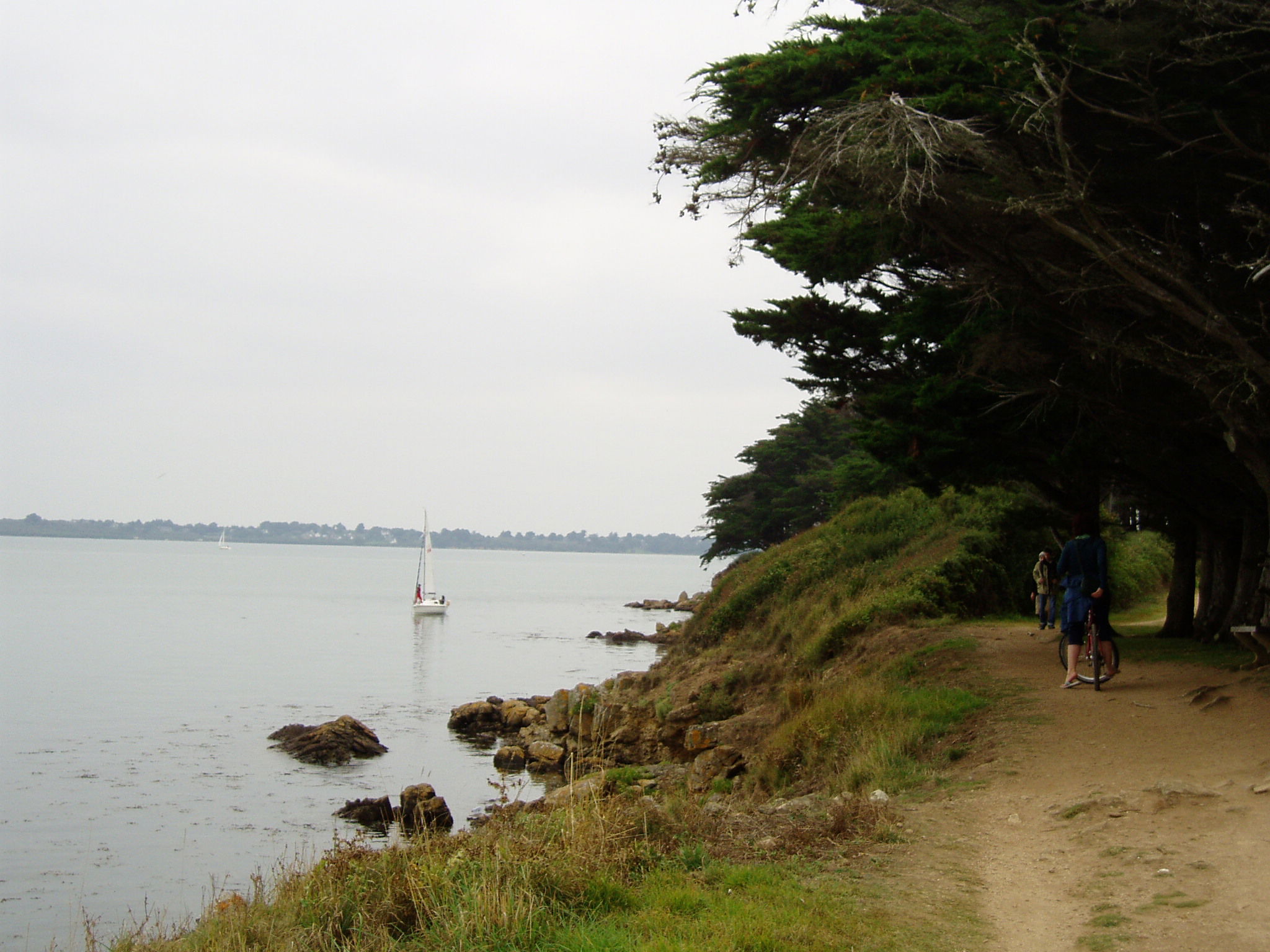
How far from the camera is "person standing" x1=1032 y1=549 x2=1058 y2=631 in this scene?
1764 cm

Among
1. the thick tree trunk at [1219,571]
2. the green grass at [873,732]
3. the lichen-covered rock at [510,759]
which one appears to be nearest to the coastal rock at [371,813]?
the lichen-covered rock at [510,759]

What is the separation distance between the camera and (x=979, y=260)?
38.9 ft

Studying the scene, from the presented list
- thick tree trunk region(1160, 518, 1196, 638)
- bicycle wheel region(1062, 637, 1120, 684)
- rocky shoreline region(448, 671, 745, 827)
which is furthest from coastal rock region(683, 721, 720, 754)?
thick tree trunk region(1160, 518, 1196, 638)

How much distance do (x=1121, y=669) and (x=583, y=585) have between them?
11936 centimetres

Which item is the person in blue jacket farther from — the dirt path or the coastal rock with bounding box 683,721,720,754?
the coastal rock with bounding box 683,721,720,754

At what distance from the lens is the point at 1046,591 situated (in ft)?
58.3

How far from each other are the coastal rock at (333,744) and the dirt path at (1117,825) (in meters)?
15.8

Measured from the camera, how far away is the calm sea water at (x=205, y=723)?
14.9 meters

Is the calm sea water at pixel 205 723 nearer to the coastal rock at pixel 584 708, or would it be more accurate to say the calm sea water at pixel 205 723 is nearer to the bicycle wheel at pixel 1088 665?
the coastal rock at pixel 584 708

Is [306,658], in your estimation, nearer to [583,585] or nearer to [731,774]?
[731,774]

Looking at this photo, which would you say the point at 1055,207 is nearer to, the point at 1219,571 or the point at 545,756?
the point at 1219,571

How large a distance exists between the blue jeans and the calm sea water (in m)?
9.63

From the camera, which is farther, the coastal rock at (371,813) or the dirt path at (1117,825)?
the coastal rock at (371,813)

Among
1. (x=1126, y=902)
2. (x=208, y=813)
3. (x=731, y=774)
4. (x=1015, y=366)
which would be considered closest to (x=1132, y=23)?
(x=1015, y=366)
